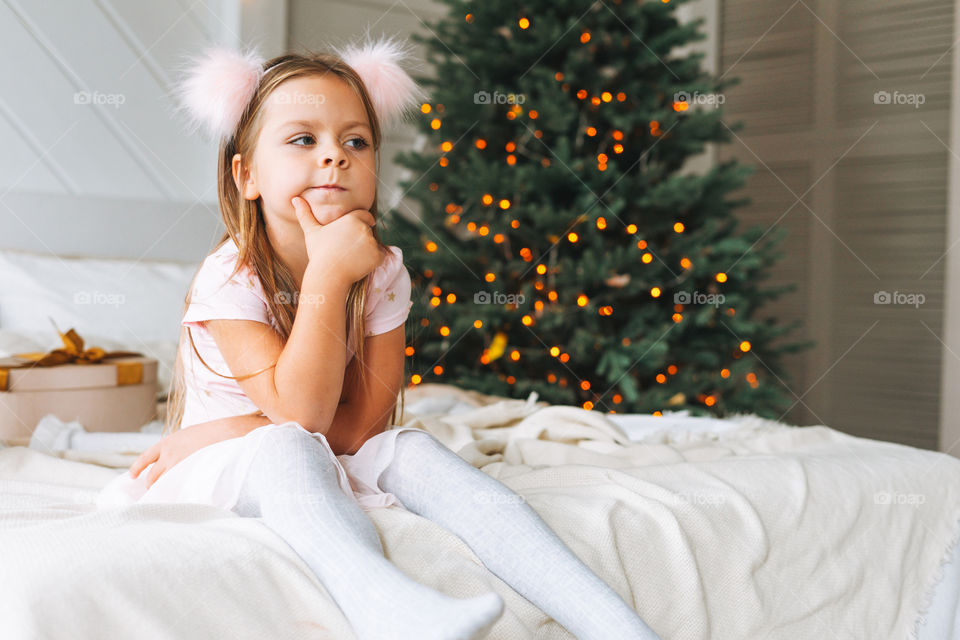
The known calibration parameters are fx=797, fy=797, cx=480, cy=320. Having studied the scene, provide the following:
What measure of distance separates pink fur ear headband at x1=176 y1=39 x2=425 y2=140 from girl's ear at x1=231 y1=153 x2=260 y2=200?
44 mm

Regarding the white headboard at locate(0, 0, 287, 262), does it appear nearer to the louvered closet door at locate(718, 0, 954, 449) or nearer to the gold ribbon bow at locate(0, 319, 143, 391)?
the gold ribbon bow at locate(0, 319, 143, 391)

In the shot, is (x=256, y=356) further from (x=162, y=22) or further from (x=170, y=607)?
(x=162, y=22)

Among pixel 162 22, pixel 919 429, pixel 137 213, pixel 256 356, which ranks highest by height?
pixel 162 22

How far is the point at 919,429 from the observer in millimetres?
2951

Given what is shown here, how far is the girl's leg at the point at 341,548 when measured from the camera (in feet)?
1.97

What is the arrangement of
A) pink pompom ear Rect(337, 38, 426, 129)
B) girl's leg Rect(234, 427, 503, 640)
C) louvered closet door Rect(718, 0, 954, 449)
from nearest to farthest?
girl's leg Rect(234, 427, 503, 640) → pink pompom ear Rect(337, 38, 426, 129) → louvered closet door Rect(718, 0, 954, 449)

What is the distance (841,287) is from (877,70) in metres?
0.85

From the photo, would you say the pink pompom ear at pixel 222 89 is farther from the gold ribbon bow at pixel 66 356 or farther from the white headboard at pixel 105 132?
the white headboard at pixel 105 132

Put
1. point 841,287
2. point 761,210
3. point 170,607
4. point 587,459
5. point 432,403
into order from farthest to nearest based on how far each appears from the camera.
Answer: point 761,210 → point 841,287 → point 432,403 → point 587,459 → point 170,607

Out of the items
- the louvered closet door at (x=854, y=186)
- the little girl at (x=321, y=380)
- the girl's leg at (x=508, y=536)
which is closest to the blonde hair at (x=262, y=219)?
the little girl at (x=321, y=380)

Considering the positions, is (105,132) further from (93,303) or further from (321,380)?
(321,380)

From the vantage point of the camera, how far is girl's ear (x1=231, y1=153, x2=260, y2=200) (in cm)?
109

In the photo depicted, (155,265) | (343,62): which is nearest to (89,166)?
(155,265)

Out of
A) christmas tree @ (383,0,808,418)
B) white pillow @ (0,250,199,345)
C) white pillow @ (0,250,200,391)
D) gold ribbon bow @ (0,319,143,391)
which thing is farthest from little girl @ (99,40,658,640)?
christmas tree @ (383,0,808,418)
